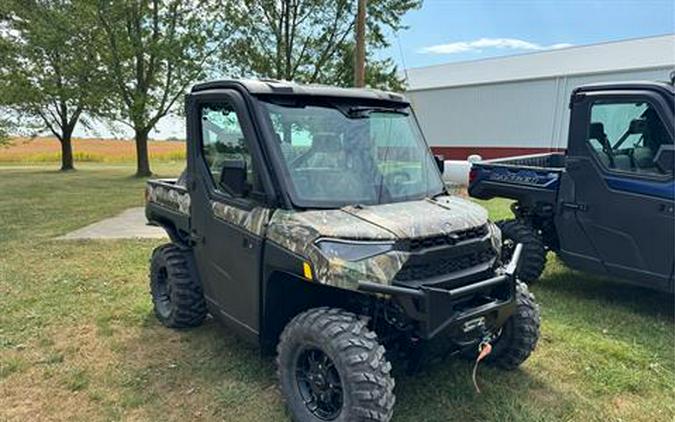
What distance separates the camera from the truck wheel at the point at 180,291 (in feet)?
14.1

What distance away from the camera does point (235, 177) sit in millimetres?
3232

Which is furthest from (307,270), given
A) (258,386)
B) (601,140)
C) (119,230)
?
(119,230)

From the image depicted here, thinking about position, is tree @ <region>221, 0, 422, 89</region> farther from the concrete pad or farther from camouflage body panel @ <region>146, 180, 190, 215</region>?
camouflage body panel @ <region>146, 180, 190, 215</region>

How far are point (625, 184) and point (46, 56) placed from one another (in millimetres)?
23527

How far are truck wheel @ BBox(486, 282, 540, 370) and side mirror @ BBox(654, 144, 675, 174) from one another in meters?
1.99

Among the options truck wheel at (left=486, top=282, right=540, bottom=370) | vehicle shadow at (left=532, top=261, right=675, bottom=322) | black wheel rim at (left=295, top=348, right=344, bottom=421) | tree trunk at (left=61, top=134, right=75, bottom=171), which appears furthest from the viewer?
tree trunk at (left=61, top=134, right=75, bottom=171)

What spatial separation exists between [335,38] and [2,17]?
14403mm

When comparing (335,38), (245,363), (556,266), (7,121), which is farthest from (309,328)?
(7,121)

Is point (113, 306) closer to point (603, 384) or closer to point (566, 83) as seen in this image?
point (603, 384)

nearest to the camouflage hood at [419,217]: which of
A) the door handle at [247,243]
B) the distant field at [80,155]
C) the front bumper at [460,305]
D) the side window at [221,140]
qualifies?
the front bumper at [460,305]

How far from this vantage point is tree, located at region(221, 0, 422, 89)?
20266 mm

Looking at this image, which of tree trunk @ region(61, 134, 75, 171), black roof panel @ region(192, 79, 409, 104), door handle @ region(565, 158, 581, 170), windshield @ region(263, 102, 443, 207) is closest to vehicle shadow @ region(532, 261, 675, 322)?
door handle @ region(565, 158, 581, 170)

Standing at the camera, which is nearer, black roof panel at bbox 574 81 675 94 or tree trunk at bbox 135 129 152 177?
black roof panel at bbox 574 81 675 94

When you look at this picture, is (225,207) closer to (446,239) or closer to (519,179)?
(446,239)
